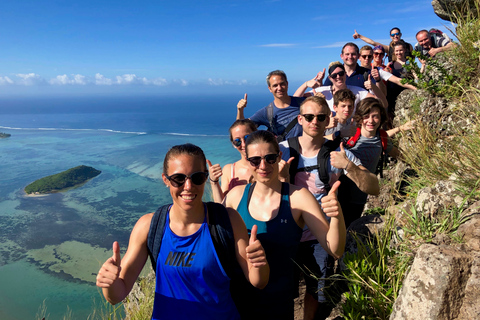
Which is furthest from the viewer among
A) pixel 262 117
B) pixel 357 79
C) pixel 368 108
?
pixel 357 79

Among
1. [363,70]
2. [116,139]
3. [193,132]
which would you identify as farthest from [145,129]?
[363,70]

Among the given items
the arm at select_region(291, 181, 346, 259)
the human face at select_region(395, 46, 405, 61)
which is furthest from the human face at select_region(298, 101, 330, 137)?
the human face at select_region(395, 46, 405, 61)

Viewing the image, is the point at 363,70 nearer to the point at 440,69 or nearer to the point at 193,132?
the point at 440,69

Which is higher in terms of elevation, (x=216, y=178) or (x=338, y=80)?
(x=338, y=80)

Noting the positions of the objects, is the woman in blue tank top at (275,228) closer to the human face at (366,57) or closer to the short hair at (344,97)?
the short hair at (344,97)

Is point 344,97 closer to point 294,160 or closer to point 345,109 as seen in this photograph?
point 345,109

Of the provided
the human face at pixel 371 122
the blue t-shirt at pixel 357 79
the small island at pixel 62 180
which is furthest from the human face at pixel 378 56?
the small island at pixel 62 180

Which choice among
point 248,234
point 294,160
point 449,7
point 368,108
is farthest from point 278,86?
point 449,7
